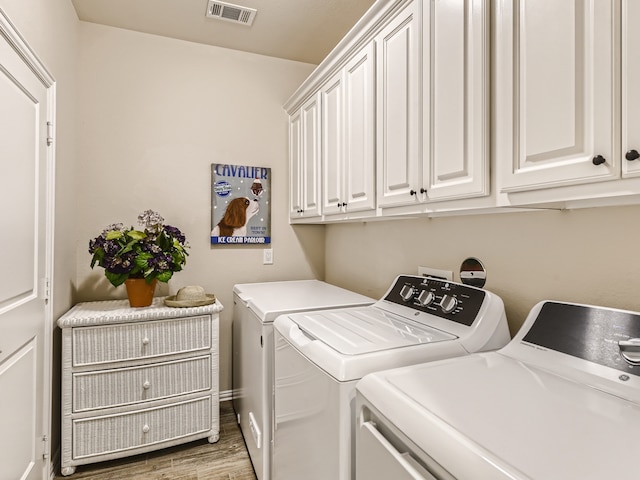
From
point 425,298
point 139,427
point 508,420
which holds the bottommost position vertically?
point 139,427

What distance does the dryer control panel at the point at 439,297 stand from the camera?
4.25ft

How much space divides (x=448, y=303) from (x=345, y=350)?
0.52 metres

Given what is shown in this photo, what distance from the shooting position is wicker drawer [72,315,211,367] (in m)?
1.90

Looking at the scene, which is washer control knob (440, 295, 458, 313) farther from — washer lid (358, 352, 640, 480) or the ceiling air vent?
the ceiling air vent

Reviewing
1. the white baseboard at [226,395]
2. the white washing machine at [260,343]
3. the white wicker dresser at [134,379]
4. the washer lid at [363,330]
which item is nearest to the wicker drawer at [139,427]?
the white wicker dresser at [134,379]

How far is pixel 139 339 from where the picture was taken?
200 centimetres

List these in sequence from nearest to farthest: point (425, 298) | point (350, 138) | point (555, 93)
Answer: point (555, 93) → point (425, 298) → point (350, 138)

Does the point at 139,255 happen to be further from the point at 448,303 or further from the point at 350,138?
the point at 448,303

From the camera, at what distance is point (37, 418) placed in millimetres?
1651

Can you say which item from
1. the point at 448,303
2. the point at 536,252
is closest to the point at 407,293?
the point at 448,303

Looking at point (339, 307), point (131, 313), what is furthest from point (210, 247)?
point (339, 307)

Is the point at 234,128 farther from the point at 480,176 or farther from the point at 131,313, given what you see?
the point at 480,176

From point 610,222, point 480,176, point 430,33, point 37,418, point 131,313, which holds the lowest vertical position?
point 37,418

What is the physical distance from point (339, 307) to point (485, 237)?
0.74 m
